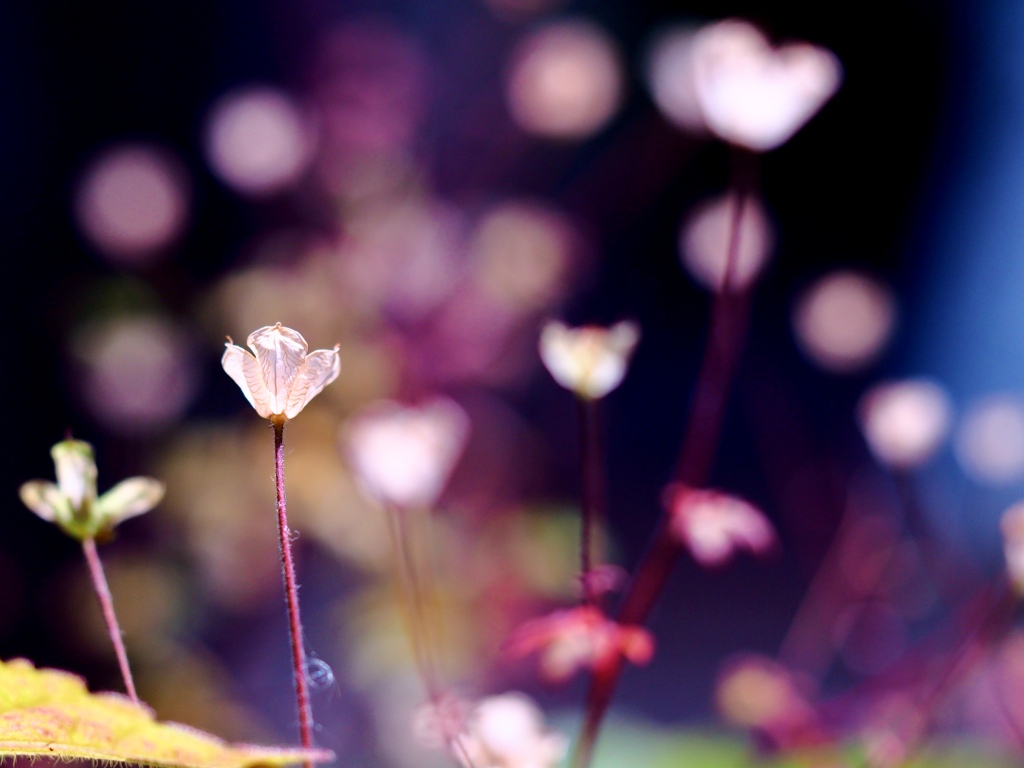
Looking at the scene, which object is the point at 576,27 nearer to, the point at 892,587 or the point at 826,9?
the point at 826,9

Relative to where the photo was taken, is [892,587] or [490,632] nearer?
[892,587]

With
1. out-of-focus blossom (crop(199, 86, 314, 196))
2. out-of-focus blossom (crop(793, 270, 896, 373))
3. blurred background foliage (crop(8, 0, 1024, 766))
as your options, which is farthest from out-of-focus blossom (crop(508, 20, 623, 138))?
out-of-focus blossom (crop(793, 270, 896, 373))

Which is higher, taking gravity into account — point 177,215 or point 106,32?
point 106,32

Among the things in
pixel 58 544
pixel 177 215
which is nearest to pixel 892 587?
pixel 177 215

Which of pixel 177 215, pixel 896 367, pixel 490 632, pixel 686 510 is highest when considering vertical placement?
pixel 896 367

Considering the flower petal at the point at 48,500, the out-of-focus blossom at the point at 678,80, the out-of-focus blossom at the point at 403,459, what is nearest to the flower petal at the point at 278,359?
the flower petal at the point at 48,500

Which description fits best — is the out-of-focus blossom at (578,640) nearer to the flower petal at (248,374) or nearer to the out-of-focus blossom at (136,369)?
the flower petal at (248,374)

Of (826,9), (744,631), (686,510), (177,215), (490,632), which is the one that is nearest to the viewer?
(686,510)
